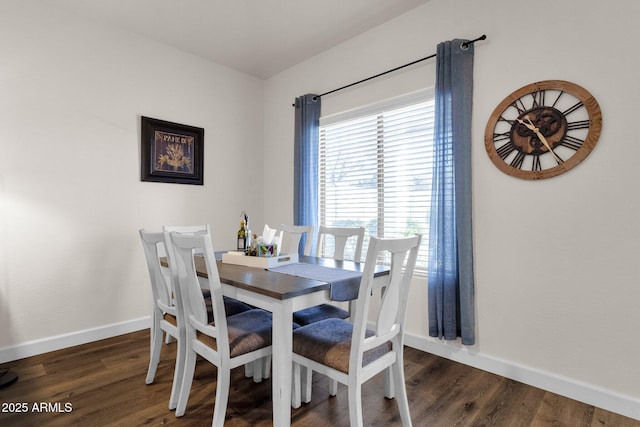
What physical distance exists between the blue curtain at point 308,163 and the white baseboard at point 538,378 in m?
1.53

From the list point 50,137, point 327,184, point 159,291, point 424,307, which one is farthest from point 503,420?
point 50,137

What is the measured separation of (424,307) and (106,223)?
9.32 ft

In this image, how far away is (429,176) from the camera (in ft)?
9.02

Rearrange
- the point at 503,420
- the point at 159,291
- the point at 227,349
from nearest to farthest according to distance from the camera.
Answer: the point at 227,349
the point at 503,420
the point at 159,291

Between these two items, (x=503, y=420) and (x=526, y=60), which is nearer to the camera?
(x=503, y=420)

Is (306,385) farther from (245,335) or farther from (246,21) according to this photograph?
(246,21)

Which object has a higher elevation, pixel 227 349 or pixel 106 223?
pixel 106 223

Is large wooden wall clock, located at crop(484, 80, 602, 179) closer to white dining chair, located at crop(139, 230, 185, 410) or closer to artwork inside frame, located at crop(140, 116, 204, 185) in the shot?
white dining chair, located at crop(139, 230, 185, 410)

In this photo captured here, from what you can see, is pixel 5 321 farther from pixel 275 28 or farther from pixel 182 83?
pixel 275 28

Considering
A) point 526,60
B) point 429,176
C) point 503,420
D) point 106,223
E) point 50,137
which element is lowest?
point 503,420

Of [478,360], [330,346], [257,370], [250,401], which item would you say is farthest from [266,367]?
[478,360]

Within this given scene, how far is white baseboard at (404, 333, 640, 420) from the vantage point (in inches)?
74.5

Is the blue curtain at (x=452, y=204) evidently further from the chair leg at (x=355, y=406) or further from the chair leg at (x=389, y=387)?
the chair leg at (x=355, y=406)

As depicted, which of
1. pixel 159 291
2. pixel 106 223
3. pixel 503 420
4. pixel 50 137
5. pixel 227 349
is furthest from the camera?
pixel 106 223
